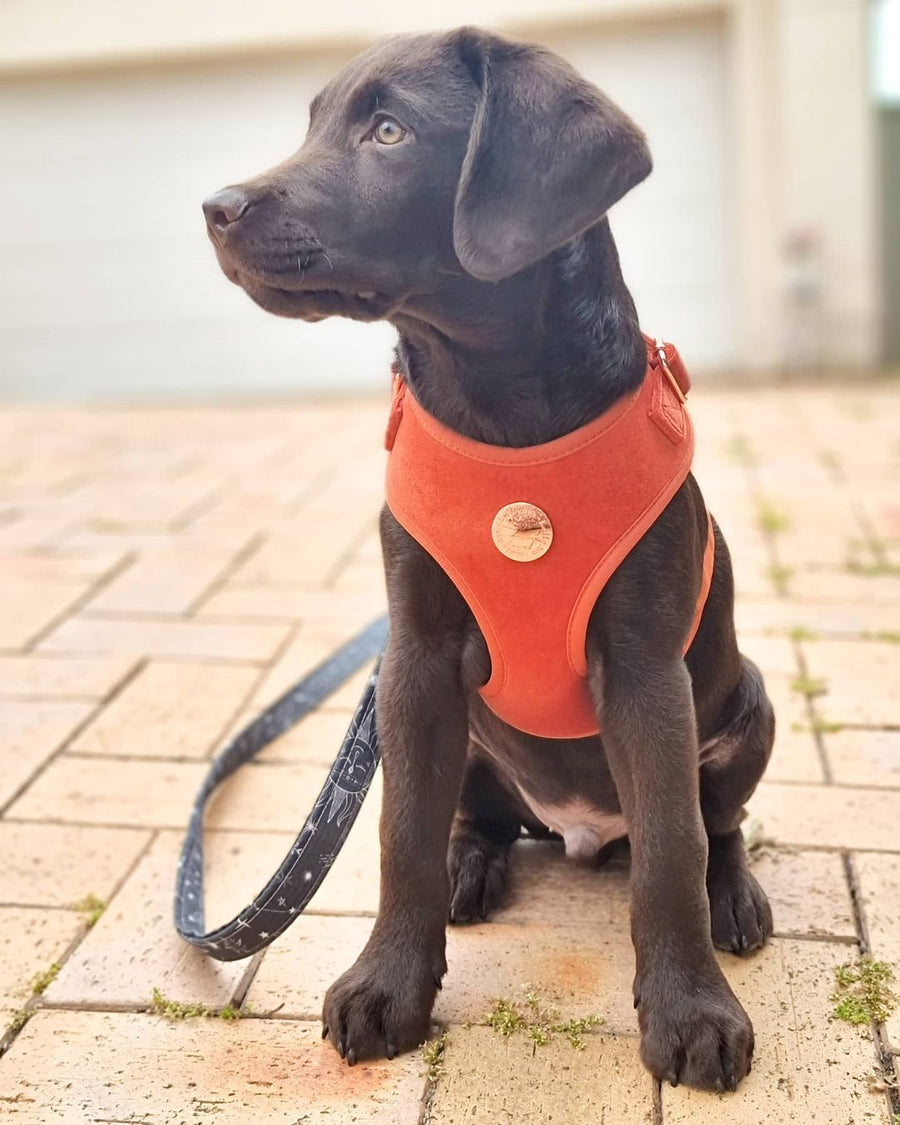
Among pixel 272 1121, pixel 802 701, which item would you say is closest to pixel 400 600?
pixel 272 1121

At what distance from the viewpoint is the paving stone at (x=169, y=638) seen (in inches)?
141

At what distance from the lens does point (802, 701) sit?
3059mm

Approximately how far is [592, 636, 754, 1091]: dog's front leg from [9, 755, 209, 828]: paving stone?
115 centimetres

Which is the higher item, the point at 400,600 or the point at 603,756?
the point at 400,600

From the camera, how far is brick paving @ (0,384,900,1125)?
5.78ft

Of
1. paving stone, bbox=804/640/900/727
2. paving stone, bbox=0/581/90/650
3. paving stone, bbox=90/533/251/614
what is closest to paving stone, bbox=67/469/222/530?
paving stone, bbox=90/533/251/614

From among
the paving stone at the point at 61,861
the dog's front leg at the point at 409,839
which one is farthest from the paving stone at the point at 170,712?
the dog's front leg at the point at 409,839

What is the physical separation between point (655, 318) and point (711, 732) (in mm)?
7838

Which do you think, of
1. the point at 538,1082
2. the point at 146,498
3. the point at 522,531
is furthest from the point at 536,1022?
the point at 146,498

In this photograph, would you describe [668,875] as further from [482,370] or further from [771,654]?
[771,654]

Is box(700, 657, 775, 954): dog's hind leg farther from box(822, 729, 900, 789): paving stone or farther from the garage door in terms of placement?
the garage door

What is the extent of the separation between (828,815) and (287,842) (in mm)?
1078

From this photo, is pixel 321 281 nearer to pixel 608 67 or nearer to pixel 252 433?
pixel 252 433

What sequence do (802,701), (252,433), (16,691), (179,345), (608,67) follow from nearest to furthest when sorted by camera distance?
1. (802,701)
2. (16,691)
3. (252,433)
4. (608,67)
5. (179,345)
